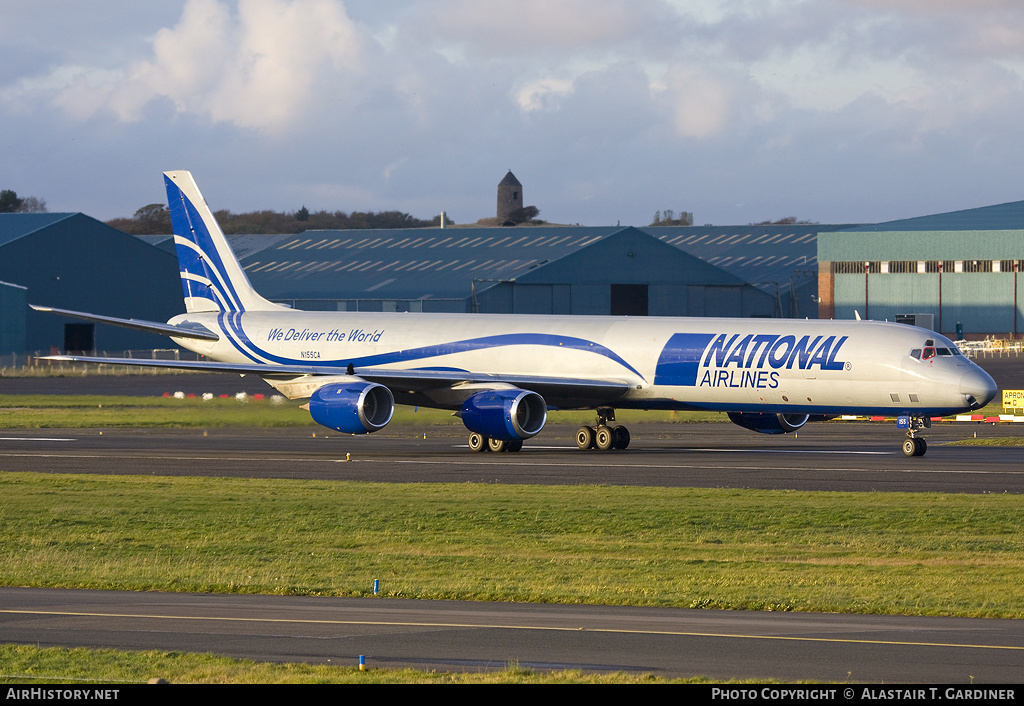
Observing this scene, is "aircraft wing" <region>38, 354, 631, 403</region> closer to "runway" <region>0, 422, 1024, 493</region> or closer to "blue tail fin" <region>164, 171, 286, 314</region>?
"runway" <region>0, 422, 1024, 493</region>

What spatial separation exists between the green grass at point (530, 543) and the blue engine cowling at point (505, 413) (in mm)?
8144

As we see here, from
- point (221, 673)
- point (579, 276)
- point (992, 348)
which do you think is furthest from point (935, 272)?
point (221, 673)

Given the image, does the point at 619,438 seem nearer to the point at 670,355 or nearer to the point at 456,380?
the point at 670,355

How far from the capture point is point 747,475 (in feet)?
111

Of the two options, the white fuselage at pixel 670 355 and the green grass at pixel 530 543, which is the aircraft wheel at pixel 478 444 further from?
the green grass at pixel 530 543

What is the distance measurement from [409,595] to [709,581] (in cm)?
415

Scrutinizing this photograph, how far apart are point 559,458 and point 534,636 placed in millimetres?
24978

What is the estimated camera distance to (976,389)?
3647 centimetres

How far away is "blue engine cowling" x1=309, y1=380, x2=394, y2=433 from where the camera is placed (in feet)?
131

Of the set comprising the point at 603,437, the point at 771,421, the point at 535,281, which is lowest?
the point at 603,437

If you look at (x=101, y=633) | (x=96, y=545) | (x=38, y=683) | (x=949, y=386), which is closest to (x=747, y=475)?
(x=949, y=386)

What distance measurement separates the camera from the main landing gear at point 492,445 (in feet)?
137

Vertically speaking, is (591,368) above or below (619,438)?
above

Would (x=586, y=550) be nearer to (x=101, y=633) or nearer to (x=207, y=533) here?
(x=207, y=533)
